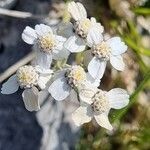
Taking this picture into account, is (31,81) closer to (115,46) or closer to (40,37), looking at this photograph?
(40,37)

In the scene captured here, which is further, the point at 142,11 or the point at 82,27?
the point at 142,11

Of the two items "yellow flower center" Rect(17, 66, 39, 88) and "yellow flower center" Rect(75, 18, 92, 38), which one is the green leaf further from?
"yellow flower center" Rect(17, 66, 39, 88)

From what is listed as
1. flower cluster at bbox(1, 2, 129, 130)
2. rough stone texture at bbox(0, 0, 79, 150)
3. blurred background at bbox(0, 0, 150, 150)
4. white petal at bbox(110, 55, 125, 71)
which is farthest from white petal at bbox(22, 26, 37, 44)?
rough stone texture at bbox(0, 0, 79, 150)

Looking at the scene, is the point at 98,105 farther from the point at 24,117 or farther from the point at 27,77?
the point at 24,117

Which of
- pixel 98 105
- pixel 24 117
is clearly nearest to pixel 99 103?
pixel 98 105

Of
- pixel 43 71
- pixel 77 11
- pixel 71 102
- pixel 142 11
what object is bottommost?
pixel 71 102

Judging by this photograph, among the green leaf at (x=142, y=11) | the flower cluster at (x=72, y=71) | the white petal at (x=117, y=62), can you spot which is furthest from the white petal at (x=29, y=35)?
the green leaf at (x=142, y=11)

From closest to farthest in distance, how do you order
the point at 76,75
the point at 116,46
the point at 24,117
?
the point at 76,75 < the point at 116,46 < the point at 24,117

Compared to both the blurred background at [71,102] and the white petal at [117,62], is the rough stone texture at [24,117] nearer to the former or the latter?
the blurred background at [71,102]
